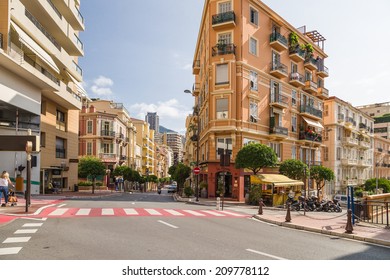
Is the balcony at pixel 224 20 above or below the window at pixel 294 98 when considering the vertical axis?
above

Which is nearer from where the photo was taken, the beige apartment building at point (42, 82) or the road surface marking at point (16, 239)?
the road surface marking at point (16, 239)

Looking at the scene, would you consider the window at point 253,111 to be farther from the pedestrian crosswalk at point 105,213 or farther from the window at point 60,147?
the window at point 60,147

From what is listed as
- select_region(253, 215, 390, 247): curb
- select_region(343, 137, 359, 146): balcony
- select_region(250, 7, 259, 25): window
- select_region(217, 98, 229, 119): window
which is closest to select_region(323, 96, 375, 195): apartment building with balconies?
select_region(343, 137, 359, 146): balcony

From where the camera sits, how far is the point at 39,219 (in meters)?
12.4

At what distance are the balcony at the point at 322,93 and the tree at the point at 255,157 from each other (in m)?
21.5

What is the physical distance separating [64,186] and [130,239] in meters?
33.1

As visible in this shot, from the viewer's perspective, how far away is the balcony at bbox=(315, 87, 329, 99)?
4434 centimetres

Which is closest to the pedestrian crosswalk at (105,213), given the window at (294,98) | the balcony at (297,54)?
the window at (294,98)

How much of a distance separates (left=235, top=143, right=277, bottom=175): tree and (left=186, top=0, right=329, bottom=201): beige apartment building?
223cm

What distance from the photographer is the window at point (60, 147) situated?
35750 mm

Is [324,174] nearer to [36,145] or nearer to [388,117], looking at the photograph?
[36,145]
